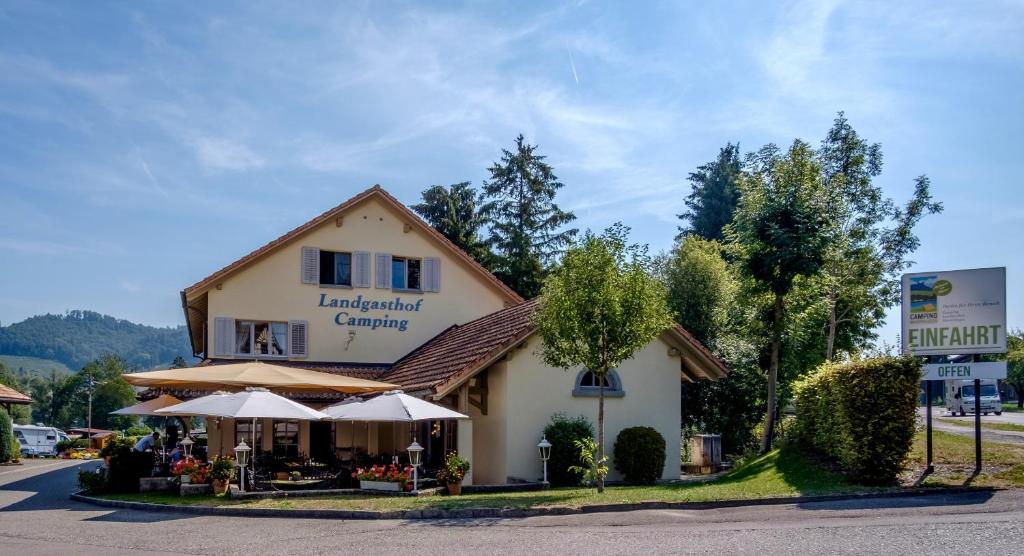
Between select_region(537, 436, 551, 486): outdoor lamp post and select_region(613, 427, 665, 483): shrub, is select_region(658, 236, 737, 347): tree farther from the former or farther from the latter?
select_region(537, 436, 551, 486): outdoor lamp post

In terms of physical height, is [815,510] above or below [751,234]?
below

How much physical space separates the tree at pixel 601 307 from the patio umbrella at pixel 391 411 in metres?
3.10

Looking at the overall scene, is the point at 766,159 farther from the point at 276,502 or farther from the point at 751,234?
the point at 276,502

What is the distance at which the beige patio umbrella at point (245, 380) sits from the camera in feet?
66.1

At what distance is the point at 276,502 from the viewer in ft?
56.1

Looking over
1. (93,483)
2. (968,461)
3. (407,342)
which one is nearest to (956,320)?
(968,461)

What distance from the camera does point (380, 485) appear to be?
754 inches

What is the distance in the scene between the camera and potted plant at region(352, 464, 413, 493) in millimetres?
19031

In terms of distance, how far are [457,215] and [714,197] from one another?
Result: 18.3m

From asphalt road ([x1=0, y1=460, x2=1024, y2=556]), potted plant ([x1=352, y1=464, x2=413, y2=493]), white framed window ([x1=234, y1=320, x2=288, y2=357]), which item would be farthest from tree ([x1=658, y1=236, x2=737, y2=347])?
asphalt road ([x1=0, y1=460, x2=1024, y2=556])

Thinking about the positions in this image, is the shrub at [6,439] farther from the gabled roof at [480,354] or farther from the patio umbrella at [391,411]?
the patio umbrella at [391,411]

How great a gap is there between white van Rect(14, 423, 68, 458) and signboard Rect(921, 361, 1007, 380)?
49.7 m

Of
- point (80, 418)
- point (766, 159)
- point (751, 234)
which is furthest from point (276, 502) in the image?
point (80, 418)

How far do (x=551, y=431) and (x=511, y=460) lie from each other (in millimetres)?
1201
